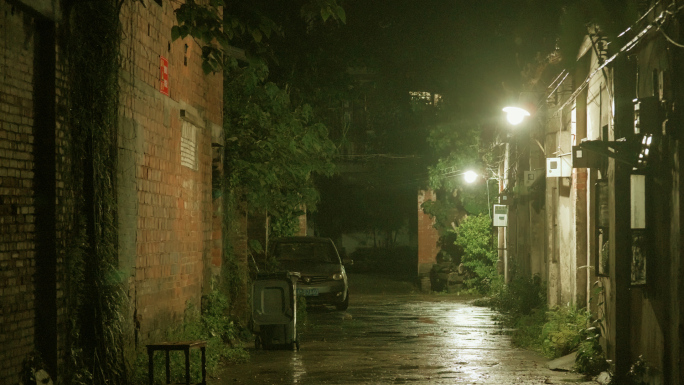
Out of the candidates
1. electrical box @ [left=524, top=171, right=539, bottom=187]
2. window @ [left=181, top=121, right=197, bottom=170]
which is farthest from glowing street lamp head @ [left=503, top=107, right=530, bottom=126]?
window @ [left=181, top=121, right=197, bottom=170]

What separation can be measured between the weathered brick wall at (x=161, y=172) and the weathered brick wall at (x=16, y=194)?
185 cm

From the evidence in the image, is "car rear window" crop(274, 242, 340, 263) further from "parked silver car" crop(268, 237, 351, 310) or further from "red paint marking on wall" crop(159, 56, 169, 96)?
"red paint marking on wall" crop(159, 56, 169, 96)

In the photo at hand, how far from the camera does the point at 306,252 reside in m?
21.3

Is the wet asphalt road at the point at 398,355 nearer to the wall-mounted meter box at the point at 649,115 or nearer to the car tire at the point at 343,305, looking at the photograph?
the car tire at the point at 343,305

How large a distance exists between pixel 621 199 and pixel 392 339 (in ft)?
19.7

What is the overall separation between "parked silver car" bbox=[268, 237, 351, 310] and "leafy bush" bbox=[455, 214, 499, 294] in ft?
22.8

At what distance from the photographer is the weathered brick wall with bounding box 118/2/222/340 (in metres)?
9.18

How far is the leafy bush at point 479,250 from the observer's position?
1018 inches

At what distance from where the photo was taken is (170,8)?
35.7ft

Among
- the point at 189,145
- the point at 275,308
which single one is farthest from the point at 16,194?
the point at 275,308

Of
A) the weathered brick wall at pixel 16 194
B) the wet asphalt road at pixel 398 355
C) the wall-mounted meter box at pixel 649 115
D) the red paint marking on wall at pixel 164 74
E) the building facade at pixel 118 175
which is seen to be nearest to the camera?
the weathered brick wall at pixel 16 194

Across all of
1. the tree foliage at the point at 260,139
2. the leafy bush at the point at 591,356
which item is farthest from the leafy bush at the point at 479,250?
the leafy bush at the point at 591,356

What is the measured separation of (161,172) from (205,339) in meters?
2.56

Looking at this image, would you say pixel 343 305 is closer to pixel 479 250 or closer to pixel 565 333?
pixel 479 250
